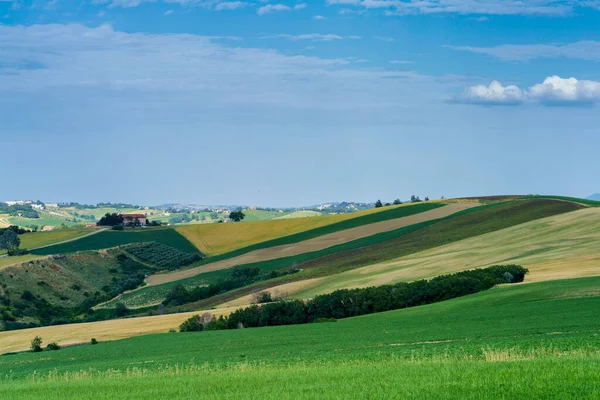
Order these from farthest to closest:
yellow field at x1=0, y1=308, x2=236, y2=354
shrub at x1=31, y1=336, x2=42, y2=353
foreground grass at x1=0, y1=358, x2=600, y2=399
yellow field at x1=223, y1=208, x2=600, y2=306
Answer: yellow field at x1=223, y1=208, x2=600, y2=306 < yellow field at x1=0, y1=308, x2=236, y2=354 < shrub at x1=31, y1=336, x2=42, y2=353 < foreground grass at x1=0, y1=358, x2=600, y2=399

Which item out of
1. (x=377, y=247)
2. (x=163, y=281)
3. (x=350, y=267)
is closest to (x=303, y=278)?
(x=350, y=267)

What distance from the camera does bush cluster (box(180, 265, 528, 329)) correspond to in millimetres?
57719

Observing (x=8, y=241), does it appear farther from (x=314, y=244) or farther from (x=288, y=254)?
(x=314, y=244)

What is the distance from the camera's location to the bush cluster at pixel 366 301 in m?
57.7

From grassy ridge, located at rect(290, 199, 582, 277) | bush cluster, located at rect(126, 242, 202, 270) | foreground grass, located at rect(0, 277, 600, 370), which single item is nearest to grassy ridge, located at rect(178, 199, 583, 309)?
grassy ridge, located at rect(290, 199, 582, 277)

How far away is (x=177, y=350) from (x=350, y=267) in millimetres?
44706

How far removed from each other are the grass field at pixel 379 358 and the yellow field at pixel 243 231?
88265 mm

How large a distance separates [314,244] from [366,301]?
59.5 metres

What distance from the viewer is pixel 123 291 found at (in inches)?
4045

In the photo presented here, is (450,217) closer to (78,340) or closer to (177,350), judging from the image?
(78,340)

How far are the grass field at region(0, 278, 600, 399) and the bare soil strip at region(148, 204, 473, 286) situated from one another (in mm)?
57871

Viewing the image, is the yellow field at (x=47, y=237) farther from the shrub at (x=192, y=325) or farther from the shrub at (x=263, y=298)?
the shrub at (x=192, y=325)

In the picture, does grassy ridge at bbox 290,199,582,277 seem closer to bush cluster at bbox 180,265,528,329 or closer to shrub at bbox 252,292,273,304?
shrub at bbox 252,292,273,304

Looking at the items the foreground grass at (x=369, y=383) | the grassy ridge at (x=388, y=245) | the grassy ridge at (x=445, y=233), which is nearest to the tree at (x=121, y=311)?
the grassy ridge at (x=388, y=245)
